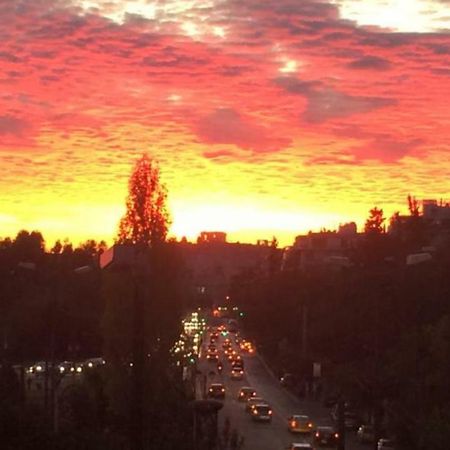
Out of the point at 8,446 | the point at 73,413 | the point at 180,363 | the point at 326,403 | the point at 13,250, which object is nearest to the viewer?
the point at 8,446

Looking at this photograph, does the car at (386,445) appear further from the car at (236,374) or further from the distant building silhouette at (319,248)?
the distant building silhouette at (319,248)

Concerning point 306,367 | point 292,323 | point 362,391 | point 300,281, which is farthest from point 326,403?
point 300,281

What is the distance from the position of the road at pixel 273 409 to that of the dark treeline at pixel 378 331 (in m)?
1.41

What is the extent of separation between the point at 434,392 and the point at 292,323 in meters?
50.4

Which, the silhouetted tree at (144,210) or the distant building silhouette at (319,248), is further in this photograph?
the distant building silhouette at (319,248)

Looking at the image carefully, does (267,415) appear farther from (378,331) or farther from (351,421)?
(378,331)

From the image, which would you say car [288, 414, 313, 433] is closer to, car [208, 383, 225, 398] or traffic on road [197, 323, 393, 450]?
traffic on road [197, 323, 393, 450]

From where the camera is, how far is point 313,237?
179 meters

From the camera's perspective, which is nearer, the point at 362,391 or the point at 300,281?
the point at 362,391

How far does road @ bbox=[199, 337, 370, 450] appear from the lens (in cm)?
4500

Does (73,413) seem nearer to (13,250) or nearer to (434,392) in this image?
(434,392)

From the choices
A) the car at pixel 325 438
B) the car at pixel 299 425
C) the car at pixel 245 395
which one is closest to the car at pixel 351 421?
the car at pixel 299 425

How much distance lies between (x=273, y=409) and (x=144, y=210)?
68.2ft

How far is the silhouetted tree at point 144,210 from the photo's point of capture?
4247cm
